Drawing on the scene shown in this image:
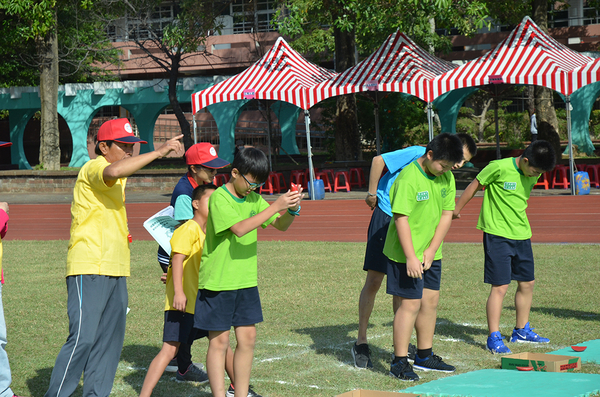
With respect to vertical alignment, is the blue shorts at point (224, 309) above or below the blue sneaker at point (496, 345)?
above

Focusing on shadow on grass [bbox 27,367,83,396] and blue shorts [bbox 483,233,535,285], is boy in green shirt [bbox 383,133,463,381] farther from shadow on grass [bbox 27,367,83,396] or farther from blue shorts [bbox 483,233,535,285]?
shadow on grass [bbox 27,367,83,396]

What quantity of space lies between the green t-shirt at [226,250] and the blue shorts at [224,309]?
6 cm

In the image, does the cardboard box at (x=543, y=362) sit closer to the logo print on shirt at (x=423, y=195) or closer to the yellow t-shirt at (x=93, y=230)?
the logo print on shirt at (x=423, y=195)

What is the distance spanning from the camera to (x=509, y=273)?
18.9ft

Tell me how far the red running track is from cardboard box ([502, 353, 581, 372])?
7466mm

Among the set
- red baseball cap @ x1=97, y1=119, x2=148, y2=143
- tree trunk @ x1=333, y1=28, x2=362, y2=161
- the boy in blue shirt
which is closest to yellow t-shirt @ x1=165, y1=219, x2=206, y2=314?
red baseball cap @ x1=97, y1=119, x2=148, y2=143

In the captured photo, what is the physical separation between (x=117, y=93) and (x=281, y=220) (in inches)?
1168

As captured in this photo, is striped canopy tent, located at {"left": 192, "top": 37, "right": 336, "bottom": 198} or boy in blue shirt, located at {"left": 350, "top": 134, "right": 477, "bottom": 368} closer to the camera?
boy in blue shirt, located at {"left": 350, "top": 134, "right": 477, "bottom": 368}

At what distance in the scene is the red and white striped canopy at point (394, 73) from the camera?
17438 mm

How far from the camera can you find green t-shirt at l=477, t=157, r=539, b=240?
576 centimetres

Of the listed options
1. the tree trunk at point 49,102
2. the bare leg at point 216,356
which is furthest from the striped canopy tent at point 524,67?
the tree trunk at point 49,102

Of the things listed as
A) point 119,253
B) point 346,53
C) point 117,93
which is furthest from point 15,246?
point 117,93

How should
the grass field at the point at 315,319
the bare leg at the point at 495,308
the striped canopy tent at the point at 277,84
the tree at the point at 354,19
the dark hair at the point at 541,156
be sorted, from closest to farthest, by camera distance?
the grass field at the point at 315,319, the dark hair at the point at 541,156, the bare leg at the point at 495,308, the striped canopy tent at the point at 277,84, the tree at the point at 354,19

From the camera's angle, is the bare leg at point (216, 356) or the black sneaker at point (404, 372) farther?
the black sneaker at point (404, 372)
